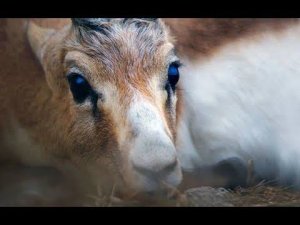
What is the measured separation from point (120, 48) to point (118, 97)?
1.31ft

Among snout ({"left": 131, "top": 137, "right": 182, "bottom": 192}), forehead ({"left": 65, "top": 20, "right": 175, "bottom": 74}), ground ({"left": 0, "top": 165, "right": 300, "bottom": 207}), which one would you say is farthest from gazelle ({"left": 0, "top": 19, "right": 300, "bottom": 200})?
snout ({"left": 131, "top": 137, "right": 182, "bottom": 192})

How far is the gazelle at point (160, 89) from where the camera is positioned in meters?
4.95

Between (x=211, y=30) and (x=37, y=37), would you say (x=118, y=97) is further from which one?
(x=211, y=30)

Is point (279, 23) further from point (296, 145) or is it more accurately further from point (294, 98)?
point (296, 145)

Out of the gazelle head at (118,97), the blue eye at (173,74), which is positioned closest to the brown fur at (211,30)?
the gazelle head at (118,97)

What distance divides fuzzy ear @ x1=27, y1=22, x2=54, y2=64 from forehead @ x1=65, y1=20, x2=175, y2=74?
16.7 inches

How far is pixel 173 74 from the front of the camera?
16.9 feet

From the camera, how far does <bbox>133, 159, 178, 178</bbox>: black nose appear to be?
14.8 ft

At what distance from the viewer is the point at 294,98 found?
5.57 meters

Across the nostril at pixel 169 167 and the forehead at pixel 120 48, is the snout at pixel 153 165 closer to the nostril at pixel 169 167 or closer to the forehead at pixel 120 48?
the nostril at pixel 169 167

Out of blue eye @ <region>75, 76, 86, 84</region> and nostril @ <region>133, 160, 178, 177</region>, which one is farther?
blue eye @ <region>75, 76, 86, 84</region>

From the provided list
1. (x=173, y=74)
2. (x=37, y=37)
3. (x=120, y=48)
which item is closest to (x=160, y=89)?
(x=173, y=74)

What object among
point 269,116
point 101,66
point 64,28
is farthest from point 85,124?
point 269,116

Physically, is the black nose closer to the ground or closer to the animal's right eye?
the ground
